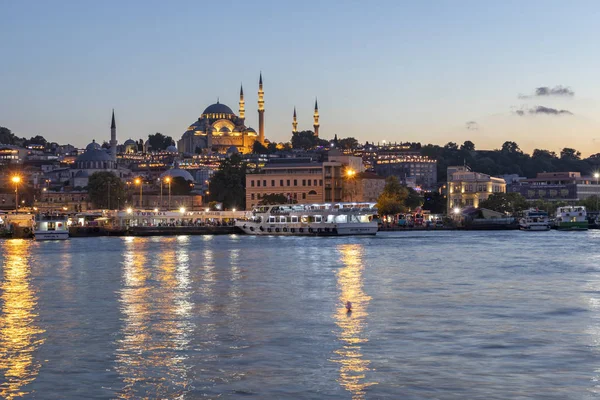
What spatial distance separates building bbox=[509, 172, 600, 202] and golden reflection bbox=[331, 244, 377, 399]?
125623mm

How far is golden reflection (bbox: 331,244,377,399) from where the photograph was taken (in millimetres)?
15898

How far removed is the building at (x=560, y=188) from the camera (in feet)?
516

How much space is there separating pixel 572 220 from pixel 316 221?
89.0ft

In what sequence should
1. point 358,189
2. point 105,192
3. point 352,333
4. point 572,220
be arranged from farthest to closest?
point 105,192 < point 358,189 < point 572,220 < point 352,333

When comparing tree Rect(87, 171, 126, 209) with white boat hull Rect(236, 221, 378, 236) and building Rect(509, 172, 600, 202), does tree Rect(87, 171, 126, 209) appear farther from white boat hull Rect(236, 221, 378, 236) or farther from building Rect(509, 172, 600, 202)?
building Rect(509, 172, 600, 202)

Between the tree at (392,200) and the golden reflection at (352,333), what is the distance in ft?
228

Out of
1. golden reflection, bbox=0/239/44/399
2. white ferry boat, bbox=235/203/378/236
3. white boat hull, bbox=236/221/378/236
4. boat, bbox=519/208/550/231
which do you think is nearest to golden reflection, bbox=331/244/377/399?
golden reflection, bbox=0/239/44/399

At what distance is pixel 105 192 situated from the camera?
5315 inches

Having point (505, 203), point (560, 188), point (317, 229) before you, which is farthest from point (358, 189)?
point (560, 188)

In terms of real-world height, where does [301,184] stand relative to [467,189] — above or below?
above

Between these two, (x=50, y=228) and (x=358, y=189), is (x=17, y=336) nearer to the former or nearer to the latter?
(x=50, y=228)

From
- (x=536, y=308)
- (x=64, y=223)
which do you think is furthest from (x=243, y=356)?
(x=64, y=223)

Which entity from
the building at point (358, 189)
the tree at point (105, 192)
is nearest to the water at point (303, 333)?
the building at point (358, 189)

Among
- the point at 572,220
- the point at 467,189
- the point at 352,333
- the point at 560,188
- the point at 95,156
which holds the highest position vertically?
the point at 95,156
